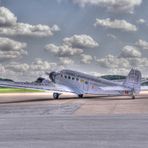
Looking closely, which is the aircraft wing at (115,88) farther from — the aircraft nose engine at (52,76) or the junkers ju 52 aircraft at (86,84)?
the aircraft nose engine at (52,76)

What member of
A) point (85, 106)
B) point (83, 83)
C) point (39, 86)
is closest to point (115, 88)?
point (83, 83)

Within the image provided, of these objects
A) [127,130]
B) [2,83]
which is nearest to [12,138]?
[127,130]

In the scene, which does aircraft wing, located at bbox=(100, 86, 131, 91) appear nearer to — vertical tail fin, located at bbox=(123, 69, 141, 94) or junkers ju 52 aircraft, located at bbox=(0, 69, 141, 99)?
junkers ju 52 aircraft, located at bbox=(0, 69, 141, 99)

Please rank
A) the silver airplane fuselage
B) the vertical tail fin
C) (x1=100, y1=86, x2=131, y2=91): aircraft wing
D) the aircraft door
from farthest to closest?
the aircraft door
the silver airplane fuselage
the vertical tail fin
(x1=100, y1=86, x2=131, y2=91): aircraft wing

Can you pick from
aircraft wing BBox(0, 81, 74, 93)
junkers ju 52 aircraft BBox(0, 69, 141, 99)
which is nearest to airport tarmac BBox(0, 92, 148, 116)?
aircraft wing BBox(0, 81, 74, 93)

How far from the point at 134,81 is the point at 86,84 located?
647 cm

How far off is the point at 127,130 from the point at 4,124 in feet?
23.6

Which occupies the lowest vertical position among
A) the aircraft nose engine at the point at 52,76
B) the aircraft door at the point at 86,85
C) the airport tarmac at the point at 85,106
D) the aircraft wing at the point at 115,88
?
the airport tarmac at the point at 85,106

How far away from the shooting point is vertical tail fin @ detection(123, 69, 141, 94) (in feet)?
171

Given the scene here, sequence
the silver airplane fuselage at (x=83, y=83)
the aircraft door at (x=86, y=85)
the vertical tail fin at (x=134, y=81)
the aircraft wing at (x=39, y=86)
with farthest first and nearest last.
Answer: the aircraft door at (x=86, y=85) < the silver airplane fuselage at (x=83, y=83) < the vertical tail fin at (x=134, y=81) < the aircraft wing at (x=39, y=86)

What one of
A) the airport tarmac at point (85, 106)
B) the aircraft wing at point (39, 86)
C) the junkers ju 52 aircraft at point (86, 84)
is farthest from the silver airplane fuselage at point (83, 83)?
the airport tarmac at point (85, 106)

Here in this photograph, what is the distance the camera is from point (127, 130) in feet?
62.0

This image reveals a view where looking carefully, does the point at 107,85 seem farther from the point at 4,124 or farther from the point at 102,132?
the point at 102,132

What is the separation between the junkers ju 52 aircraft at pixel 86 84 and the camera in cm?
5216
